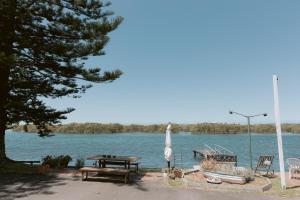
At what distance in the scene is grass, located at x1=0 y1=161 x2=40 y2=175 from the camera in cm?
1424

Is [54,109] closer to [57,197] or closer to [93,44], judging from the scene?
[93,44]

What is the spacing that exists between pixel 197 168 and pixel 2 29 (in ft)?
→ 39.0

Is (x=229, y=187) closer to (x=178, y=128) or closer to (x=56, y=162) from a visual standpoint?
(x=56, y=162)

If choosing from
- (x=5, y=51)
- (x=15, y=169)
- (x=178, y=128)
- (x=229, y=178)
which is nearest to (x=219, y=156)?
(x=229, y=178)

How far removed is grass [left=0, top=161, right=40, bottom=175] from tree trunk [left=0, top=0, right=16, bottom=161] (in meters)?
0.76

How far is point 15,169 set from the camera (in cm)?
1490

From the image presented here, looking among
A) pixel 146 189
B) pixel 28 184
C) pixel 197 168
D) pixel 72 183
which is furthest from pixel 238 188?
pixel 28 184

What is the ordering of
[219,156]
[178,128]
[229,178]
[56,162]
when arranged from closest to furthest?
[229,178] → [56,162] → [219,156] → [178,128]

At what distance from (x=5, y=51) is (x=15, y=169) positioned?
6.03 meters

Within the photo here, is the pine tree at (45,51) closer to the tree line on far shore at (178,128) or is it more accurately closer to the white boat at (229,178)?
the white boat at (229,178)

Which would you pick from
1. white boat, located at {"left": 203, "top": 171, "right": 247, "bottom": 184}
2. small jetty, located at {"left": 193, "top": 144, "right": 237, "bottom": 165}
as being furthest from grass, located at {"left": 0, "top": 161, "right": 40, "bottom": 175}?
small jetty, located at {"left": 193, "top": 144, "right": 237, "bottom": 165}

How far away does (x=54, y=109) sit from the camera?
17844 millimetres

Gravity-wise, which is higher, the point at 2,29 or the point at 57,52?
the point at 2,29

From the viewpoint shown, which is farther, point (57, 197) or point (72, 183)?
point (72, 183)
